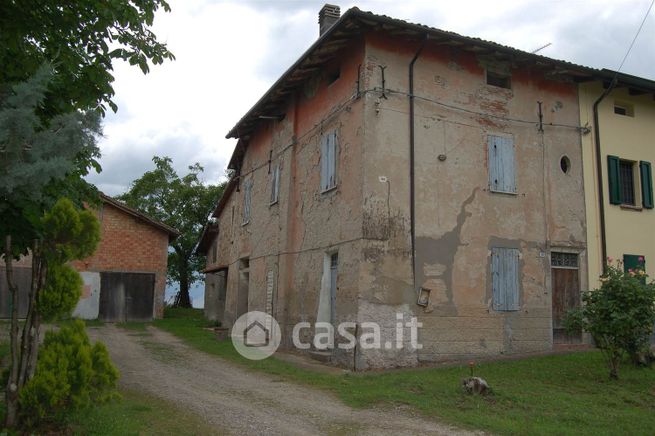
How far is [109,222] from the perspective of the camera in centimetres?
2172

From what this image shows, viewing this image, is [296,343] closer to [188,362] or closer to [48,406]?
[188,362]

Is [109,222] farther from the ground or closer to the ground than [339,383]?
farther from the ground

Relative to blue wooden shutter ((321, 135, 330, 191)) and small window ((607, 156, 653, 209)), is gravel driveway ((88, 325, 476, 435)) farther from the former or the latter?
small window ((607, 156, 653, 209))

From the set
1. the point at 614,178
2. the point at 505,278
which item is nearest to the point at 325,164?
the point at 505,278

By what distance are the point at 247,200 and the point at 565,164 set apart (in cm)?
974

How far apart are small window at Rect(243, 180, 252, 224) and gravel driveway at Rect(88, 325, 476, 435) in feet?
22.8

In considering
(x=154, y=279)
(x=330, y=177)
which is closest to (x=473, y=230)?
(x=330, y=177)

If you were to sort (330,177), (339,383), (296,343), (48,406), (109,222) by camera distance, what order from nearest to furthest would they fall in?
(48,406)
(339,383)
(330,177)
(296,343)
(109,222)

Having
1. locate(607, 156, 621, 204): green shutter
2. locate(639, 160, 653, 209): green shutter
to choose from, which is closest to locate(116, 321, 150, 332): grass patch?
locate(607, 156, 621, 204): green shutter

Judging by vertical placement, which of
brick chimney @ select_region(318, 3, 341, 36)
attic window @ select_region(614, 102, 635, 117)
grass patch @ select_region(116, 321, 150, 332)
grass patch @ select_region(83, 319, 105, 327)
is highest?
brick chimney @ select_region(318, 3, 341, 36)

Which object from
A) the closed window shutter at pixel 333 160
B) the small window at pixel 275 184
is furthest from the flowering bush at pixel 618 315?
the small window at pixel 275 184

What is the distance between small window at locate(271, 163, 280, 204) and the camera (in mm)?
15688

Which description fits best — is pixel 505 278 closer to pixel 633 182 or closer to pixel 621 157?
pixel 621 157

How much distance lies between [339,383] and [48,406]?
5040mm
